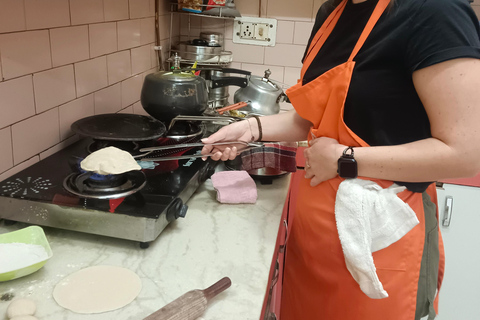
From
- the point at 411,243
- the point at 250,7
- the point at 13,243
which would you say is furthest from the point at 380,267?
the point at 250,7

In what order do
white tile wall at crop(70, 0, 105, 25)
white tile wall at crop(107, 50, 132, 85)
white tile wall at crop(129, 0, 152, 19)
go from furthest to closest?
1. white tile wall at crop(129, 0, 152, 19)
2. white tile wall at crop(107, 50, 132, 85)
3. white tile wall at crop(70, 0, 105, 25)

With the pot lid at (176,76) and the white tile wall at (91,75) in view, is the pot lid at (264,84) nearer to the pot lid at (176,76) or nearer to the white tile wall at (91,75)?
the pot lid at (176,76)

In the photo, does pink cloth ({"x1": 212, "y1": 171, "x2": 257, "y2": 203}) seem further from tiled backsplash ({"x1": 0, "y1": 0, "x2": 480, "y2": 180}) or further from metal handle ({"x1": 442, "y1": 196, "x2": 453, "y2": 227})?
metal handle ({"x1": 442, "y1": 196, "x2": 453, "y2": 227})

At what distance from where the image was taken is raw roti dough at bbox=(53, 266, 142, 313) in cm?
70

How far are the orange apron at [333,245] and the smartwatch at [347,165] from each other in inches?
1.7

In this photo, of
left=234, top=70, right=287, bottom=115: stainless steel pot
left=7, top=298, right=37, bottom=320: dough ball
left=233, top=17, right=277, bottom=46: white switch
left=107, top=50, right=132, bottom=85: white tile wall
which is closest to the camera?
left=7, top=298, right=37, bottom=320: dough ball

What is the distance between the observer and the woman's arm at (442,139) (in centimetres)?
69

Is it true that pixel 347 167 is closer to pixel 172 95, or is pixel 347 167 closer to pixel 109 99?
pixel 172 95

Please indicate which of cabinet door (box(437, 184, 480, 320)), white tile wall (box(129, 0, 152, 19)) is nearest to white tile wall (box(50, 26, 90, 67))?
white tile wall (box(129, 0, 152, 19))

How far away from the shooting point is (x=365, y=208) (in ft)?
2.73

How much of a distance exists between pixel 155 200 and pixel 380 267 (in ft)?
1.57

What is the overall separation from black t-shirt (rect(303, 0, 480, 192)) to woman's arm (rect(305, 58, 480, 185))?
26 mm

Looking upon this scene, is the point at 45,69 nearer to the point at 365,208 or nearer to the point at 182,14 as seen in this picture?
the point at 365,208

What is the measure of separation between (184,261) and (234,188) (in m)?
0.31
